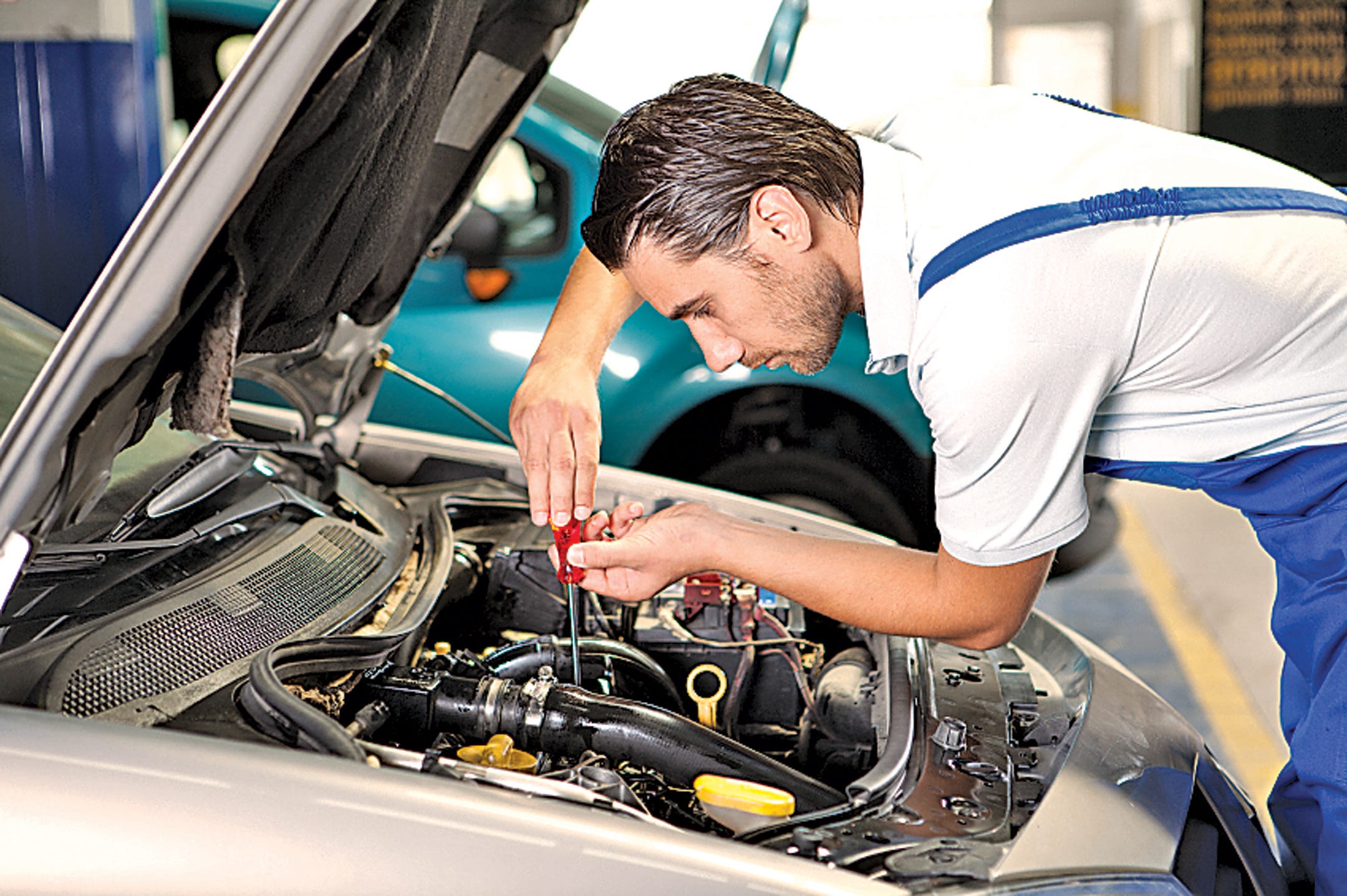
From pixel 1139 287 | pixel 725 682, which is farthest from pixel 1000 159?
pixel 725 682

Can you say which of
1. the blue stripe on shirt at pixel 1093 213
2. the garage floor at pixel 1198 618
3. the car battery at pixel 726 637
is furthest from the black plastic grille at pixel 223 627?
the garage floor at pixel 1198 618

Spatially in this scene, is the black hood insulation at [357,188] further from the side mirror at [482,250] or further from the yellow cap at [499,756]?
the side mirror at [482,250]

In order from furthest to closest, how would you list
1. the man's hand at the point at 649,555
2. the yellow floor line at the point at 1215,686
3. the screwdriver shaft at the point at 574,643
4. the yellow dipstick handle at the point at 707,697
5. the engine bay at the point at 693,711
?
the yellow floor line at the point at 1215,686, the yellow dipstick handle at the point at 707,697, the screwdriver shaft at the point at 574,643, the man's hand at the point at 649,555, the engine bay at the point at 693,711

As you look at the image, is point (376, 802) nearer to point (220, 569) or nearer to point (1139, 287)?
point (220, 569)

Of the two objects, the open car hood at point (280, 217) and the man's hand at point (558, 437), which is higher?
the open car hood at point (280, 217)

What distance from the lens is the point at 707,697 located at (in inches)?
69.9

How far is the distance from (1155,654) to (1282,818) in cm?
225

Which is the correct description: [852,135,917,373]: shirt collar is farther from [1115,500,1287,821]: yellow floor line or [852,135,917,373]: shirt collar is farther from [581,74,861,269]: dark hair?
[1115,500,1287,821]: yellow floor line

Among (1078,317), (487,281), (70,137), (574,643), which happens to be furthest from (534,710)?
(70,137)

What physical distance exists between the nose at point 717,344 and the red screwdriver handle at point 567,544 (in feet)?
0.92

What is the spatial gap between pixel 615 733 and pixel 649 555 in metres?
0.22

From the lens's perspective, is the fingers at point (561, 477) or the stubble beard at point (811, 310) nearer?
the stubble beard at point (811, 310)

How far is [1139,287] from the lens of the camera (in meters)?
1.29

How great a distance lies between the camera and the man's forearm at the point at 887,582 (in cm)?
142
